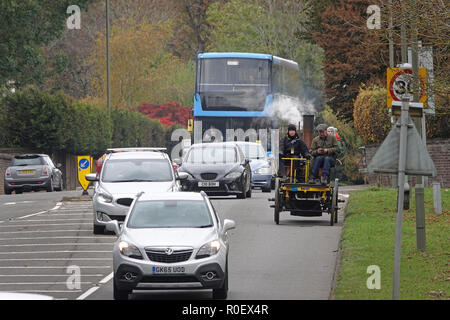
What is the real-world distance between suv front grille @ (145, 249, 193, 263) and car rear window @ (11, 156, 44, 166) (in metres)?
32.4

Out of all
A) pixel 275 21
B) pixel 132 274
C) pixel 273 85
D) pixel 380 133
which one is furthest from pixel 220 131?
pixel 275 21

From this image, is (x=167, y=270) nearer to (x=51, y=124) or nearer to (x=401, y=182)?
(x=401, y=182)

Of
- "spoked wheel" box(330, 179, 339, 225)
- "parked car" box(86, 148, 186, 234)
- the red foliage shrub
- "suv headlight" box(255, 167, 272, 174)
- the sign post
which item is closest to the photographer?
"parked car" box(86, 148, 186, 234)

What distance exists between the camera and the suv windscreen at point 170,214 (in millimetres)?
14484

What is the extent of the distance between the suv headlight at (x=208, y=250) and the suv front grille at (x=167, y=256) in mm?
150

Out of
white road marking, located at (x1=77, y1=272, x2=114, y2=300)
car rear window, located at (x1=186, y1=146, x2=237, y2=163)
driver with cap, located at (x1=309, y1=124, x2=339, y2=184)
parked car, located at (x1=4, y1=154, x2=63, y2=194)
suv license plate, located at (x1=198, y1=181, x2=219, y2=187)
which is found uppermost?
driver with cap, located at (x1=309, y1=124, x2=339, y2=184)

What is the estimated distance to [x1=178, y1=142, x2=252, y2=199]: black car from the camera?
2969 centimetres

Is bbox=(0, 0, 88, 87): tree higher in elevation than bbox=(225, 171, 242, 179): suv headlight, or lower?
higher

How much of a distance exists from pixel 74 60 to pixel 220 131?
4910cm

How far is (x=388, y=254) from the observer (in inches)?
685

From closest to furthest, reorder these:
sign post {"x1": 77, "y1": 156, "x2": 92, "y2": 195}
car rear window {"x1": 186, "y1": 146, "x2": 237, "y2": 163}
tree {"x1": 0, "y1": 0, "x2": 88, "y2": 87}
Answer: car rear window {"x1": 186, "y1": 146, "x2": 237, "y2": 163}, sign post {"x1": 77, "y1": 156, "x2": 92, "y2": 195}, tree {"x1": 0, "y1": 0, "x2": 88, "y2": 87}

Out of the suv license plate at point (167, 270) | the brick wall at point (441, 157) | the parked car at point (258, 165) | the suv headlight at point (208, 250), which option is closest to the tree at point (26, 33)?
the parked car at point (258, 165)

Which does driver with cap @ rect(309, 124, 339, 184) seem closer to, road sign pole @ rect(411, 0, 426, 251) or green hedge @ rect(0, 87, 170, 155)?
road sign pole @ rect(411, 0, 426, 251)

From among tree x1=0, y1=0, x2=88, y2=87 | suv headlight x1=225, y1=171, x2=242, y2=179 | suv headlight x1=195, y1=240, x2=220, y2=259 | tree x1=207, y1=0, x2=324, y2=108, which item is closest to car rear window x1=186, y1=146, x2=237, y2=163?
suv headlight x1=225, y1=171, x2=242, y2=179
